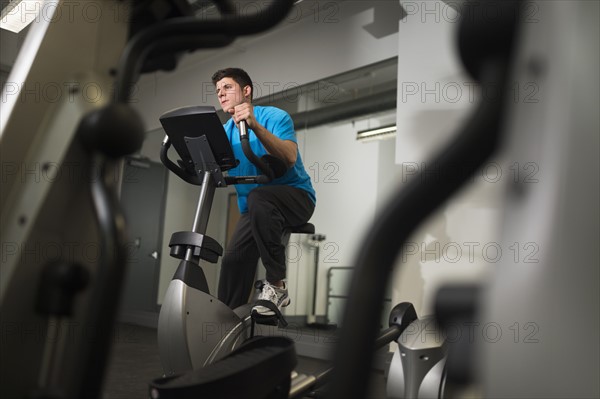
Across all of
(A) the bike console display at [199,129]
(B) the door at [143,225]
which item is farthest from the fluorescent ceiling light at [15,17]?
(A) the bike console display at [199,129]

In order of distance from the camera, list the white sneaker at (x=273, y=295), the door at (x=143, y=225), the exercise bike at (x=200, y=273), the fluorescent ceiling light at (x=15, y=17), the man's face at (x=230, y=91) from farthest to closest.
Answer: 1. the door at (x=143, y=225)
2. the fluorescent ceiling light at (x=15, y=17)
3. the man's face at (x=230, y=91)
4. the white sneaker at (x=273, y=295)
5. the exercise bike at (x=200, y=273)

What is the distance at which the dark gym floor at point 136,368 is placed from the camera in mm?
2299

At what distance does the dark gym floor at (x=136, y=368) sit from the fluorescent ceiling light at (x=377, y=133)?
6.30 feet

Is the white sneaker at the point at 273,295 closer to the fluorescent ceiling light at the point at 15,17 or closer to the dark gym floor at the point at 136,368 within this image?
the dark gym floor at the point at 136,368

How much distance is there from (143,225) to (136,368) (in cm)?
370

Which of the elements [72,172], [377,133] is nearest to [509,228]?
[72,172]

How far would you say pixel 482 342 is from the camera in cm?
33

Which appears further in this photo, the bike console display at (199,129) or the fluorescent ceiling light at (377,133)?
the fluorescent ceiling light at (377,133)

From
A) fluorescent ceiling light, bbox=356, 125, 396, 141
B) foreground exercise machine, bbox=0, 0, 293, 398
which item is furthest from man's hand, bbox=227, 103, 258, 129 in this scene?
fluorescent ceiling light, bbox=356, 125, 396, 141

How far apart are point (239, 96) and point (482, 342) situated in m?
2.10

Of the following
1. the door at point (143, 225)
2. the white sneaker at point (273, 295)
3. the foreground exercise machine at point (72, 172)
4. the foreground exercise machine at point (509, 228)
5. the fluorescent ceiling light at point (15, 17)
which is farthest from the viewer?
the door at point (143, 225)

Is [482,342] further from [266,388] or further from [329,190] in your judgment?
[329,190]

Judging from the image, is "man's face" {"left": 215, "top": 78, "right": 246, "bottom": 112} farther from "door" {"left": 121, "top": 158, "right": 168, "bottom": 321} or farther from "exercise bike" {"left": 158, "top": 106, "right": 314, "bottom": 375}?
"door" {"left": 121, "top": 158, "right": 168, "bottom": 321}

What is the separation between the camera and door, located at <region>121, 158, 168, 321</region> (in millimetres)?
6113
